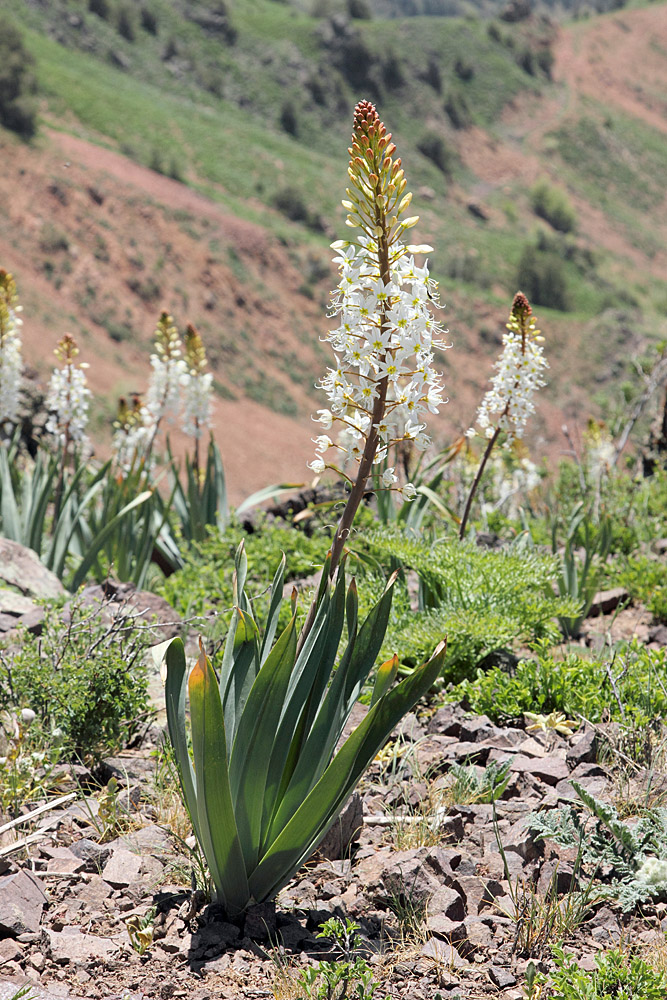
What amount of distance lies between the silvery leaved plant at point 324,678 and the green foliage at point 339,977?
0.25 metres

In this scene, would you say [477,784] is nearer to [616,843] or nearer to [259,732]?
[616,843]

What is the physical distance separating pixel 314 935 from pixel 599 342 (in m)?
44.1

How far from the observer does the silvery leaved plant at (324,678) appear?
2.28 m

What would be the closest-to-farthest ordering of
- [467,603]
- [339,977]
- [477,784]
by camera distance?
1. [339,977]
2. [477,784]
3. [467,603]

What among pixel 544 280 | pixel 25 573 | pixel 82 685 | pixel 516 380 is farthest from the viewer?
pixel 544 280

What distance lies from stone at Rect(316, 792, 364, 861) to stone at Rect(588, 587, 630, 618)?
277 cm

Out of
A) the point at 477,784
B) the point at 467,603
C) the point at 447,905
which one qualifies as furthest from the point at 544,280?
the point at 447,905

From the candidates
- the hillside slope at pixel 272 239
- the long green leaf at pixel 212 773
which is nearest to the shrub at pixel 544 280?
the hillside slope at pixel 272 239

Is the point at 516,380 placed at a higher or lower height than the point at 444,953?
higher

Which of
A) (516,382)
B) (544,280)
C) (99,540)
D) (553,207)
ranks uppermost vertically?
(553,207)

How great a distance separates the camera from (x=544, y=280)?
49.3 meters

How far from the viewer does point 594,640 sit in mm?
4656

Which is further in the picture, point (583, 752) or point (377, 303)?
point (583, 752)

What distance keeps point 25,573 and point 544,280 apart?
48203mm
